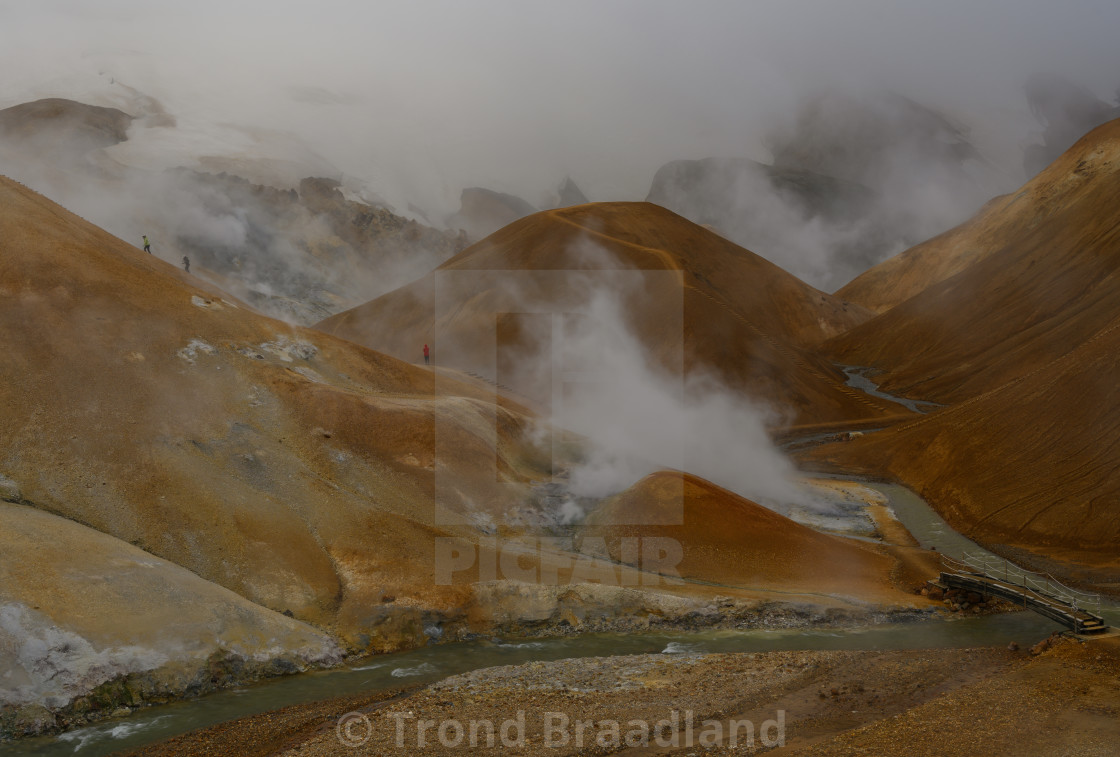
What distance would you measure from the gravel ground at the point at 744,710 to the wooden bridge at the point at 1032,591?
5.92 ft

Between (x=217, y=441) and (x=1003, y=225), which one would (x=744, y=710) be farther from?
(x=1003, y=225)

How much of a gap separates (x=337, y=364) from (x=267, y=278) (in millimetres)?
57052

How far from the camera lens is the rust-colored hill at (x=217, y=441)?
21500 mm

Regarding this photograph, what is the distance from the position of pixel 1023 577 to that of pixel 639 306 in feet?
141

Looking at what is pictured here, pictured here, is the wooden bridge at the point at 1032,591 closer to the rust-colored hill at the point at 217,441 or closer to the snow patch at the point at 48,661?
the rust-colored hill at the point at 217,441

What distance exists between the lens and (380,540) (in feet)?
77.5

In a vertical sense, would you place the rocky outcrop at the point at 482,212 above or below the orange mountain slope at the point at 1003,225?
above

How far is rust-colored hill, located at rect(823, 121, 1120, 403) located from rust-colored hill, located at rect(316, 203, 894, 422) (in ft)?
22.5

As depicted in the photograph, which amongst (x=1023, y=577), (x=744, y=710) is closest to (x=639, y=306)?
(x=1023, y=577)

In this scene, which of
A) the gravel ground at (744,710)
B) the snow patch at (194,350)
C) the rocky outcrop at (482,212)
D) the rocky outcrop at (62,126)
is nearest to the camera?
the gravel ground at (744,710)

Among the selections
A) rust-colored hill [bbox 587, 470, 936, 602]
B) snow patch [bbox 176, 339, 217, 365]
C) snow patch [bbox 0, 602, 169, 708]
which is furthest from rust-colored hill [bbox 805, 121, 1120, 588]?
snow patch [bbox 176, 339, 217, 365]

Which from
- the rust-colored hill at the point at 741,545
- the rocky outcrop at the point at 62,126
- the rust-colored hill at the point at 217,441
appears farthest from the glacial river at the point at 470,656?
the rocky outcrop at the point at 62,126

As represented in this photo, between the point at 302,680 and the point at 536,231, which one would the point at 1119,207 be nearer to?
the point at 536,231

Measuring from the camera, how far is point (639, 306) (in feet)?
217
